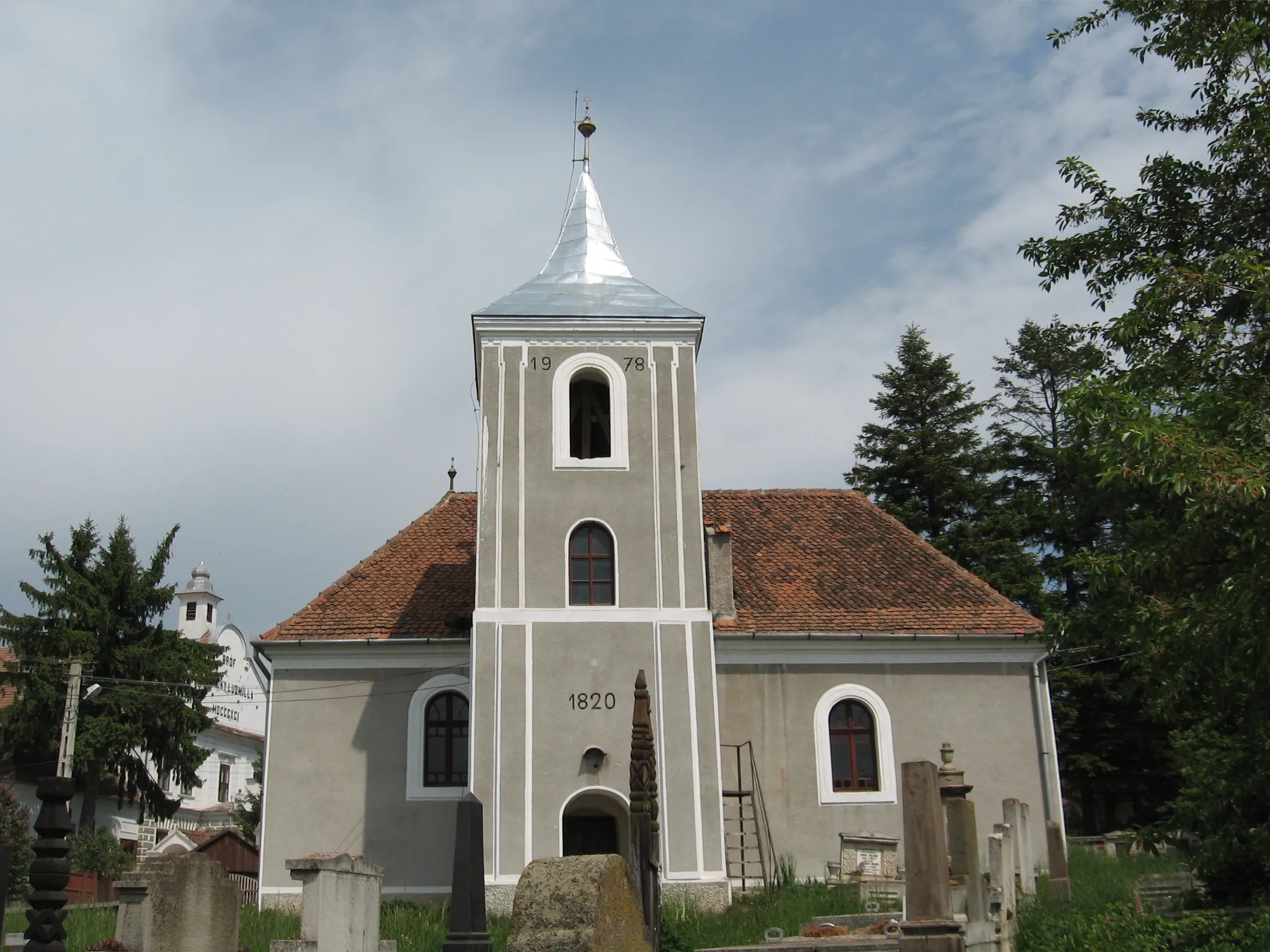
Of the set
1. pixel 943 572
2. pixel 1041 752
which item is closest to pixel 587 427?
pixel 943 572

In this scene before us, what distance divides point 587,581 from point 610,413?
3260 millimetres

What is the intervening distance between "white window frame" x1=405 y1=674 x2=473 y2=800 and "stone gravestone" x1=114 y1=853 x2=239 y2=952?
8436 millimetres

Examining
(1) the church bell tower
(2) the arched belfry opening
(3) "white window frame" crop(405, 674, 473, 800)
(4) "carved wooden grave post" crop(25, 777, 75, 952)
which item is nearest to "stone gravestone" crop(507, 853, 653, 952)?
(4) "carved wooden grave post" crop(25, 777, 75, 952)

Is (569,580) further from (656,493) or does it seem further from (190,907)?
(190,907)

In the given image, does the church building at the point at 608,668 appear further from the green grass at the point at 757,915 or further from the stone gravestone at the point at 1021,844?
the stone gravestone at the point at 1021,844

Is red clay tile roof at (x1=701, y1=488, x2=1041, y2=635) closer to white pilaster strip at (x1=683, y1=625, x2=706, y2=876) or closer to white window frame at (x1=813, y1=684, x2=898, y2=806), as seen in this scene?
white window frame at (x1=813, y1=684, x2=898, y2=806)

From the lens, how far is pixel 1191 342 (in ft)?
44.0

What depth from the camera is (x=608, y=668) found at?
65.3 ft

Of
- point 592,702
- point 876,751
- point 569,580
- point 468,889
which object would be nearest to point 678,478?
point 569,580

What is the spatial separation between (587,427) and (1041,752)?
10.4 meters

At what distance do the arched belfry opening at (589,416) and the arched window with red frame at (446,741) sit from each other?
519cm

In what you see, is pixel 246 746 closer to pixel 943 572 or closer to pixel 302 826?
pixel 302 826

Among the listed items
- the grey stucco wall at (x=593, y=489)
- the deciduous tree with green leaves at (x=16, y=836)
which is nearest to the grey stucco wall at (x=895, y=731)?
the grey stucco wall at (x=593, y=489)

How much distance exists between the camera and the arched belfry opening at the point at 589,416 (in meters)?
22.4
